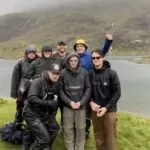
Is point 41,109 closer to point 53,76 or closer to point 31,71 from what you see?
point 53,76

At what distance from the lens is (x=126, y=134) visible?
46.0ft

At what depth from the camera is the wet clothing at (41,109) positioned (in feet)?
33.6

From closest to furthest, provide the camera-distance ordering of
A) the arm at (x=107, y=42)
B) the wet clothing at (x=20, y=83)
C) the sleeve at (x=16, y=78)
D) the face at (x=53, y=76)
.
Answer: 1. the face at (x=53, y=76)
2. the arm at (x=107, y=42)
3. the wet clothing at (x=20, y=83)
4. the sleeve at (x=16, y=78)

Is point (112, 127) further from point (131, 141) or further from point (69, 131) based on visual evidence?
point (131, 141)

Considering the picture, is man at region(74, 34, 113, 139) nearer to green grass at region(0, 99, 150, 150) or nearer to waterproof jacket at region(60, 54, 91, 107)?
waterproof jacket at region(60, 54, 91, 107)

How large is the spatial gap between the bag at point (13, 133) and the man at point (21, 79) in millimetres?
171

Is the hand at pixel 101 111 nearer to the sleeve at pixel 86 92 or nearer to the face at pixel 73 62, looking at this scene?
the sleeve at pixel 86 92

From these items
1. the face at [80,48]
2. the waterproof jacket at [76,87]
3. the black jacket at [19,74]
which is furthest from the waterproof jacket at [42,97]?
the black jacket at [19,74]

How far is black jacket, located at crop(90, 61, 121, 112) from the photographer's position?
10492mm

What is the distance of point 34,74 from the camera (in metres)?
11.9

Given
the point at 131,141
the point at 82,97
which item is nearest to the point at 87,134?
the point at 131,141

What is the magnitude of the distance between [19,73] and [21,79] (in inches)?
12.9

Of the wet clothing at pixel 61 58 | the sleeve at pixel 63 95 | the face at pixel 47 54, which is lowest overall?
the sleeve at pixel 63 95

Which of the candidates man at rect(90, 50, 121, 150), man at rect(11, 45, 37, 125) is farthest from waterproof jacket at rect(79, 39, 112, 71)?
man at rect(11, 45, 37, 125)
